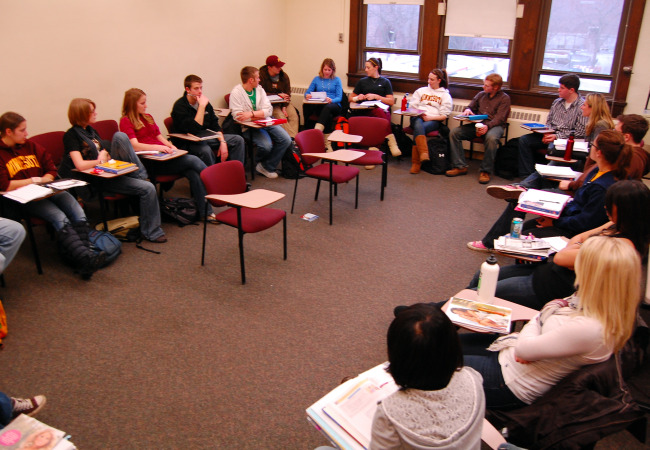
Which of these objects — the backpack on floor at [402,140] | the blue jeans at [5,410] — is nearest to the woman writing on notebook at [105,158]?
the blue jeans at [5,410]

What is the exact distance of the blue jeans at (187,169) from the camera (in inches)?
186

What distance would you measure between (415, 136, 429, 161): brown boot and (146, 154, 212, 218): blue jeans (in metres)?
2.87

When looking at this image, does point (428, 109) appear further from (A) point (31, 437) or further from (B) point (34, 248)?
(A) point (31, 437)

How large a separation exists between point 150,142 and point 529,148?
14.0ft

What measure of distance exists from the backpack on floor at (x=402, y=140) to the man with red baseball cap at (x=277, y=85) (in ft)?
4.74

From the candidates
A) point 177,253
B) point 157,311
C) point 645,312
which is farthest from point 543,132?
point 157,311

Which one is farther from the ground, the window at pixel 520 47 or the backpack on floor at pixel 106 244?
the window at pixel 520 47

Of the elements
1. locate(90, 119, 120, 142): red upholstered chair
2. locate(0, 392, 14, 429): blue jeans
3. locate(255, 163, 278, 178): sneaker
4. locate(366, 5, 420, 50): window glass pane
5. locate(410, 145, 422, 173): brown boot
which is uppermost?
locate(366, 5, 420, 50): window glass pane

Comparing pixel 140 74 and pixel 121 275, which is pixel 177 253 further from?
pixel 140 74

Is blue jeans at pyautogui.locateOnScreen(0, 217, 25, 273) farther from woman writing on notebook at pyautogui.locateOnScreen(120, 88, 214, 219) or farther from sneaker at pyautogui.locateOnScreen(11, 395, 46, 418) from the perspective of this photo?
woman writing on notebook at pyautogui.locateOnScreen(120, 88, 214, 219)

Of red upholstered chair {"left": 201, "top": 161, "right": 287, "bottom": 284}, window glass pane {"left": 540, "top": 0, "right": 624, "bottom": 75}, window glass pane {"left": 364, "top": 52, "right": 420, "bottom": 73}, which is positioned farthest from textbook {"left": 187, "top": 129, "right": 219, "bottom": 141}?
window glass pane {"left": 540, "top": 0, "right": 624, "bottom": 75}

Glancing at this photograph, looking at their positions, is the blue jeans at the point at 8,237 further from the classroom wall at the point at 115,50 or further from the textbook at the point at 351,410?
the textbook at the point at 351,410

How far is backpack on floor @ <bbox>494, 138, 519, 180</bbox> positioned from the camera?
6.20 m

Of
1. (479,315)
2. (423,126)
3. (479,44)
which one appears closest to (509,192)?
(479,315)
